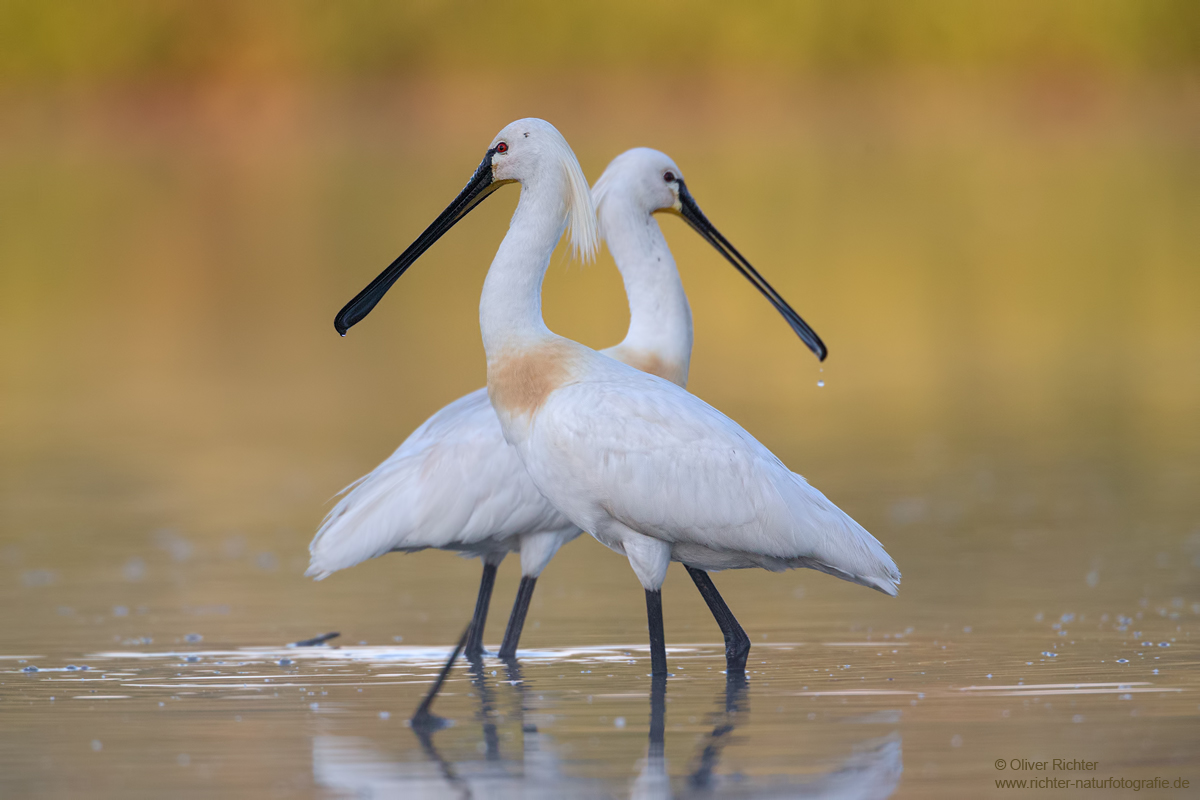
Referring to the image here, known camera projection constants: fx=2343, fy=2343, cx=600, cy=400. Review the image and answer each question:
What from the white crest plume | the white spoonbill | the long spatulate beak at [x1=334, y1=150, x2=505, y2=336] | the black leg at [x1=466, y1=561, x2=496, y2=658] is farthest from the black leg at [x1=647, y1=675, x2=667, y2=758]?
the long spatulate beak at [x1=334, y1=150, x2=505, y2=336]

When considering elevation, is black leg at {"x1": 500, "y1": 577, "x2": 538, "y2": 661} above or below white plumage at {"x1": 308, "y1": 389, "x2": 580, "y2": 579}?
below

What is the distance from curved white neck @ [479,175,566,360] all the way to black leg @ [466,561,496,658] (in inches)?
46.7

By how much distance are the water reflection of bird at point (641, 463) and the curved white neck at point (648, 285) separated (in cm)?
140

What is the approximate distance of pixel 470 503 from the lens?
10086 millimetres

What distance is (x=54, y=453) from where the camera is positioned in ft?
55.6

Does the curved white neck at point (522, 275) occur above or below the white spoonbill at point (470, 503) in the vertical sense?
above

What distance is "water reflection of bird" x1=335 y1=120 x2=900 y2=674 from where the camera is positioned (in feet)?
29.0

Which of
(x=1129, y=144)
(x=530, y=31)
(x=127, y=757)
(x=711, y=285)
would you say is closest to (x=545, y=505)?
(x=127, y=757)

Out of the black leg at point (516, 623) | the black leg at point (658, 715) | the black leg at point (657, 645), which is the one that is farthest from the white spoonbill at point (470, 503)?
the black leg at point (658, 715)

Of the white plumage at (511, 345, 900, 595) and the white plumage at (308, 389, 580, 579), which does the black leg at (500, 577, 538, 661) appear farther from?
the white plumage at (511, 345, 900, 595)

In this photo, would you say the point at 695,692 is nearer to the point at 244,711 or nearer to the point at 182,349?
the point at 244,711

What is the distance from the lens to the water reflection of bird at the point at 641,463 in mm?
8852

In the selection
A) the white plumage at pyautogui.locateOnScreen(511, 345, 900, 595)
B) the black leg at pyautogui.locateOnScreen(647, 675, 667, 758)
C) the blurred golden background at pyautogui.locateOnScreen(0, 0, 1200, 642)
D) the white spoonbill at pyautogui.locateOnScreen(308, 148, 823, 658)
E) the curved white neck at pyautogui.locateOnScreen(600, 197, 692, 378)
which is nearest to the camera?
the black leg at pyautogui.locateOnScreen(647, 675, 667, 758)

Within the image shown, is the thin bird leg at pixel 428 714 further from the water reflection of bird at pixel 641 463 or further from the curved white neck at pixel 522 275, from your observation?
the curved white neck at pixel 522 275
